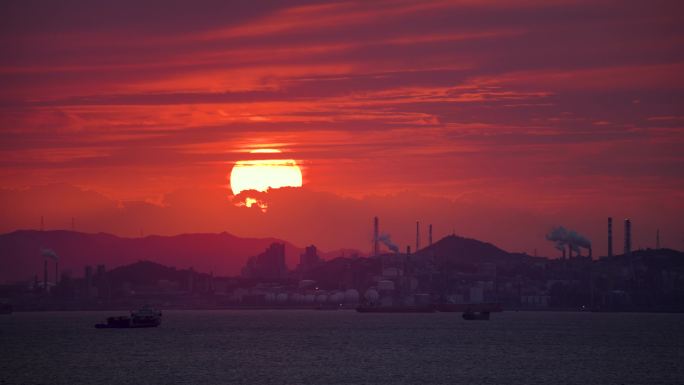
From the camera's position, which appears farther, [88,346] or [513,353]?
[88,346]

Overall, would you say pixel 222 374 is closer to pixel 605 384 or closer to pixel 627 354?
pixel 605 384

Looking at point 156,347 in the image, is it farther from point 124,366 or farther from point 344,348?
point 124,366

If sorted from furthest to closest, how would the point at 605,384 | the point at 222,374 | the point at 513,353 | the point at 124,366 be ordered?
the point at 513,353 < the point at 124,366 < the point at 222,374 < the point at 605,384

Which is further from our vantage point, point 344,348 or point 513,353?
point 344,348

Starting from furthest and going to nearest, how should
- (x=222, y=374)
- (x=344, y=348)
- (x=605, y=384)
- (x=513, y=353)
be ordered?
(x=344, y=348) < (x=513, y=353) < (x=222, y=374) < (x=605, y=384)

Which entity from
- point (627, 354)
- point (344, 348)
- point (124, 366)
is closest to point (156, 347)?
point (344, 348)

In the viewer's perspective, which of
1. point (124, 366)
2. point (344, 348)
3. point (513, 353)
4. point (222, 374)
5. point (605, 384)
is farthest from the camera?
point (344, 348)

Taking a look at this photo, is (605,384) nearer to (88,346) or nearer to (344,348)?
(344,348)

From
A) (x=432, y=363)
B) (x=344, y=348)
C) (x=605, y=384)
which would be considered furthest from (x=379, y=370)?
(x=344, y=348)
